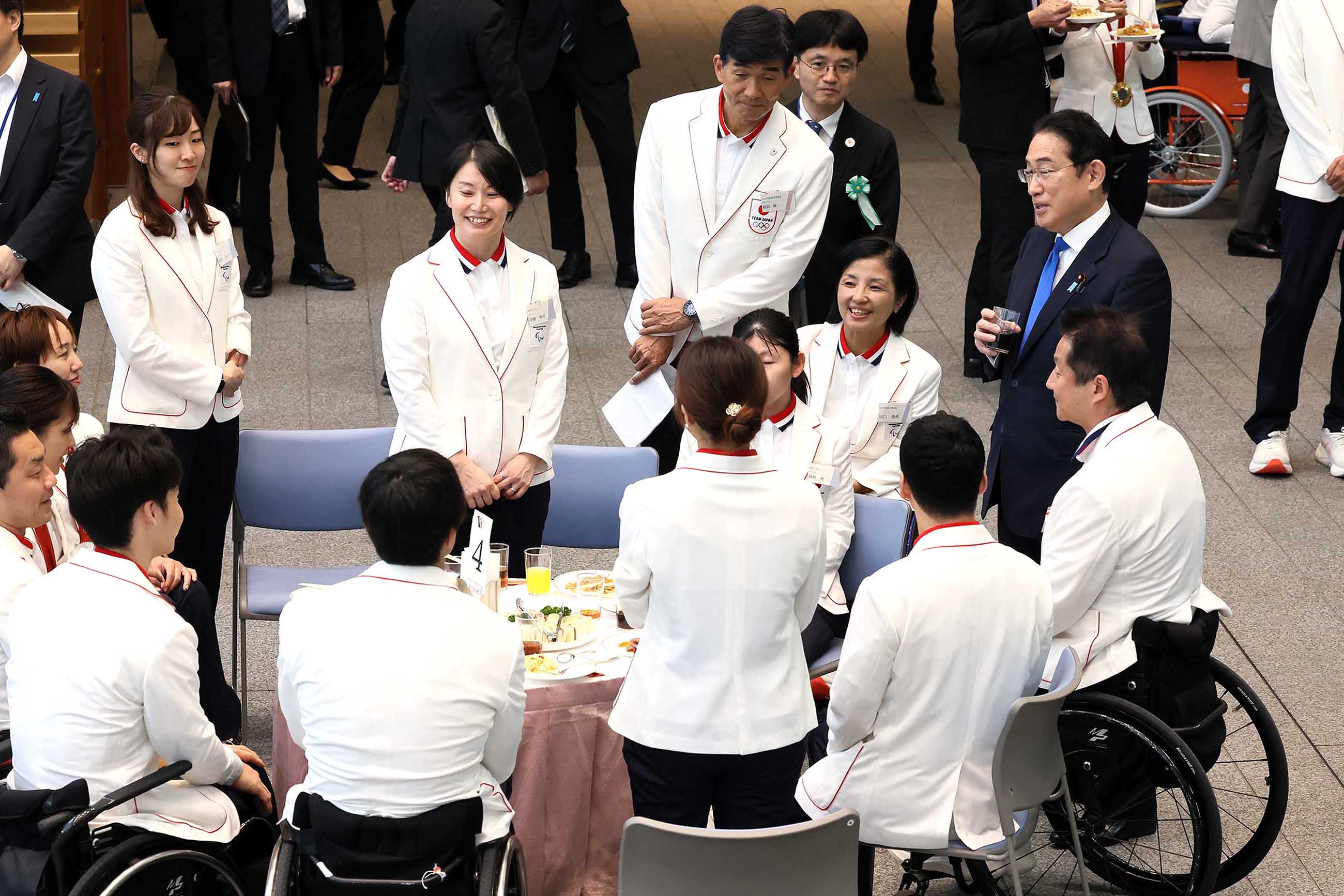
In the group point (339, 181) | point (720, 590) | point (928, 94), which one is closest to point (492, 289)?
point (720, 590)

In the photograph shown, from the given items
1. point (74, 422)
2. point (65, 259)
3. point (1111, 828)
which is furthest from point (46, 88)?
point (1111, 828)

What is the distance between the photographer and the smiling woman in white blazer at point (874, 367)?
13.3 feet

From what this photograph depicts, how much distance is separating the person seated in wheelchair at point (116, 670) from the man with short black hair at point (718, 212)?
186cm

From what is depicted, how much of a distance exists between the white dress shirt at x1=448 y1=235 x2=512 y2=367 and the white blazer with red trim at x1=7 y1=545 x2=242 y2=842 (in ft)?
4.23

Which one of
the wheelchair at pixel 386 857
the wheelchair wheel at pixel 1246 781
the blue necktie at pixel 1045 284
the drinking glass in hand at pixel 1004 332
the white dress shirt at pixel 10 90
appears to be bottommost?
the wheelchair wheel at pixel 1246 781

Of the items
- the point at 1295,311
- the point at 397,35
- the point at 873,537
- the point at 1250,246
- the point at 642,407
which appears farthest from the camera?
the point at 397,35

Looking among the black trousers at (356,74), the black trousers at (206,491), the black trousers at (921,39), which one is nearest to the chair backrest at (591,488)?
the black trousers at (206,491)

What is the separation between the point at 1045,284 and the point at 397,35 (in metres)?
6.54

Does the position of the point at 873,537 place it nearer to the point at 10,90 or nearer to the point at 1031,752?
the point at 1031,752

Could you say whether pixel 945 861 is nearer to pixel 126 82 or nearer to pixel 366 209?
pixel 366 209

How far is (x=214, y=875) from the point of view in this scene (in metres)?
2.81

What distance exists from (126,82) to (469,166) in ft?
15.5

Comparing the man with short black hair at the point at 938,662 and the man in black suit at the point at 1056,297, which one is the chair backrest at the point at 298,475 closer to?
the man in black suit at the point at 1056,297

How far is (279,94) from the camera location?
667cm
